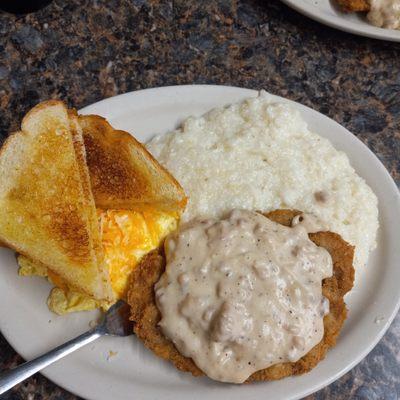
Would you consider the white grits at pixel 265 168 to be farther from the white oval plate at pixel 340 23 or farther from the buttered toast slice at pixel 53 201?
the white oval plate at pixel 340 23

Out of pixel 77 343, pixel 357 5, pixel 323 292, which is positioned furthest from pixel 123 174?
pixel 357 5

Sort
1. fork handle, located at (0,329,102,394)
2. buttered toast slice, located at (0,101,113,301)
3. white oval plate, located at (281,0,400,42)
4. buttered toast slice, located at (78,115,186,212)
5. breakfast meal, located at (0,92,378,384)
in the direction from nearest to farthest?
fork handle, located at (0,329,102,394) < breakfast meal, located at (0,92,378,384) < buttered toast slice, located at (0,101,113,301) < buttered toast slice, located at (78,115,186,212) < white oval plate, located at (281,0,400,42)

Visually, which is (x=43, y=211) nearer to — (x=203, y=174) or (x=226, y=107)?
(x=203, y=174)

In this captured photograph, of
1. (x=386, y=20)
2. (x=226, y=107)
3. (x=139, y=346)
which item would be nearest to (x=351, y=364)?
(x=139, y=346)

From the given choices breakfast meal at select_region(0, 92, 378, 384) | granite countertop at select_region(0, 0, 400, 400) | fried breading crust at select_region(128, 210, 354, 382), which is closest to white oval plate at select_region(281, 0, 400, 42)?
granite countertop at select_region(0, 0, 400, 400)

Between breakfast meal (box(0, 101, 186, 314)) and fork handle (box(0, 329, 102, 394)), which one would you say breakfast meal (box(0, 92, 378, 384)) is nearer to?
breakfast meal (box(0, 101, 186, 314))

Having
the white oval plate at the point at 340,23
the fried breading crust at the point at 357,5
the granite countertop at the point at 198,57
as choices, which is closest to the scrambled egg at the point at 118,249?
the granite countertop at the point at 198,57

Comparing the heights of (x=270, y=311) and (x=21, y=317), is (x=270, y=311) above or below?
above
